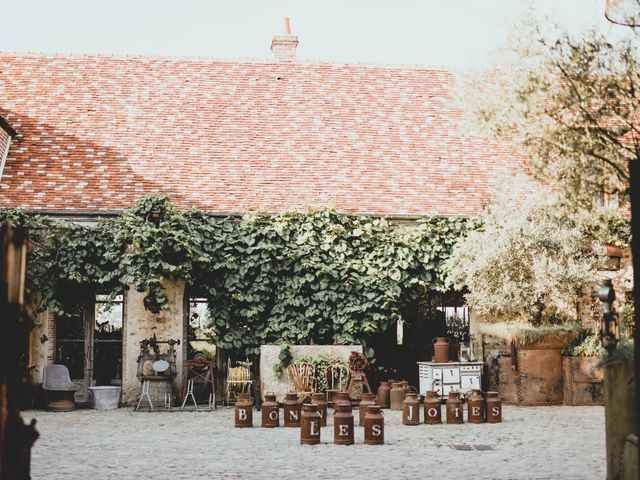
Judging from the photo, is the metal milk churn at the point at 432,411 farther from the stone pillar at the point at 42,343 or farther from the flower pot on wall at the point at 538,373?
the stone pillar at the point at 42,343

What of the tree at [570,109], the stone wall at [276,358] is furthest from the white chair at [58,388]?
the tree at [570,109]

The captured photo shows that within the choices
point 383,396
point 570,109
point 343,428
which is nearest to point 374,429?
point 343,428

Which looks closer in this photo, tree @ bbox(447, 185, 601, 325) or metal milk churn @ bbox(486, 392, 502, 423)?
metal milk churn @ bbox(486, 392, 502, 423)

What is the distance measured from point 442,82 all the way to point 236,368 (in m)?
8.67

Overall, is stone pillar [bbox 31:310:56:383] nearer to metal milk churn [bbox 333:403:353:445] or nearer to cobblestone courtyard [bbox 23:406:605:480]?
cobblestone courtyard [bbox 23:406:605:480]

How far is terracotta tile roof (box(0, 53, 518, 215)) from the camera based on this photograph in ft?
53.6

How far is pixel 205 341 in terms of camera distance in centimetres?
1582

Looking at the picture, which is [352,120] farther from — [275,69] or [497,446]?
[497,446]

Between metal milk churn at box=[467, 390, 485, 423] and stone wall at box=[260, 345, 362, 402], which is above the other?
stone wall at box=[260, 345, 362, 402]

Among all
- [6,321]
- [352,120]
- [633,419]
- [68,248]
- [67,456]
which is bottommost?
[67,456]

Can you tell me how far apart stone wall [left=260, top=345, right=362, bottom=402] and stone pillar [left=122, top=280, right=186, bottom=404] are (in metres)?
1.98

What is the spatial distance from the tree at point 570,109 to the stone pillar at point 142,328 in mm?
8224

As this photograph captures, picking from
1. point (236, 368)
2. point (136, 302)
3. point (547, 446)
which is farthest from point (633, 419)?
point (136, 302)

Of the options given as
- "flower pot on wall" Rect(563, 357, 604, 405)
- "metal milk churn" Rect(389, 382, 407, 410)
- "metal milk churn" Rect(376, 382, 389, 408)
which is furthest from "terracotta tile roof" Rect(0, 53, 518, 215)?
"metal milk churn" Rect(389, 382, 407, 410)
